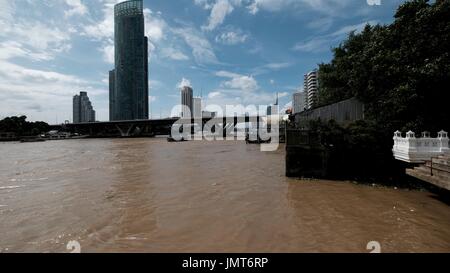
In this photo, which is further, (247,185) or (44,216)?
(247,185)

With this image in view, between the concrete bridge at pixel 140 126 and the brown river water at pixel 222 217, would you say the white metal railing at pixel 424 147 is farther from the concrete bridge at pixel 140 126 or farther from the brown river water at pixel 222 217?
the concrete bridge at pixel 140 126

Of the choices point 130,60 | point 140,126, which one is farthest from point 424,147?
point 130,60

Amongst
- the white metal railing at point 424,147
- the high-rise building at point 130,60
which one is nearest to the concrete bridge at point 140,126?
Result: the high-rise building at point 130,60

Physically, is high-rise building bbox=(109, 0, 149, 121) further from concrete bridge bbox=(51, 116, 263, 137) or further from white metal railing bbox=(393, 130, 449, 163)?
white metal railing bbox=(393, 130, 449, 163)

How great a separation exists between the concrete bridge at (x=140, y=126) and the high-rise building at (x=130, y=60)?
21870 millimetres

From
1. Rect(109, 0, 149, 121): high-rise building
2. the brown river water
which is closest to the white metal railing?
the brown river water

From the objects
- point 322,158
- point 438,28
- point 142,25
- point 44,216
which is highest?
point 142,25

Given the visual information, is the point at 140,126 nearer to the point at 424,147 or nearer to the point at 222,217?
the point at 222,217

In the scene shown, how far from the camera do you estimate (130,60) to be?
12244cm

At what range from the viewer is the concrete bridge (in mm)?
79688

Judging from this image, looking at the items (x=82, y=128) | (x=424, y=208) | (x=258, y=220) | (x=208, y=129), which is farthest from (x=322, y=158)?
(x=82, y=128)

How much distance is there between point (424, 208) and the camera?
8.73m

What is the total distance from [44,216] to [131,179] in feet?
21.7
